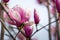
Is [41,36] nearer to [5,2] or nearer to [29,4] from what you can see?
[29,4]

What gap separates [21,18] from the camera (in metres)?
0.46

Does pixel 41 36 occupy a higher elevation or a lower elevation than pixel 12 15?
lower

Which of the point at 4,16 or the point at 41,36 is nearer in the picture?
the point at 4,16

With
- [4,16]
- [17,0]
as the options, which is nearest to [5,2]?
[4,16]

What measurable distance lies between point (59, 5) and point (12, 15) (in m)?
0.15

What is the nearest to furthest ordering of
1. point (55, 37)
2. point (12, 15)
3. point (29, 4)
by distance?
point (12, 15)
point (55, 37)
point (29, 4)

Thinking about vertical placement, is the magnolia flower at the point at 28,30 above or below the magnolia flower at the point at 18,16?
below

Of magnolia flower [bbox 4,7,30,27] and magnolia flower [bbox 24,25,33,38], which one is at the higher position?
magnolia flower [bbox 4,7,30,27]

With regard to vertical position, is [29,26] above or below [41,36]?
above

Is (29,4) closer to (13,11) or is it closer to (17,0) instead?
(17,0)

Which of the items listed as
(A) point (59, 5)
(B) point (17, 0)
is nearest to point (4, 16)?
(A) point (59, 5)

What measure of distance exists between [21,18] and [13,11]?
0.11ft

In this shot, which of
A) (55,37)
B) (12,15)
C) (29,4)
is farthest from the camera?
(29,4)

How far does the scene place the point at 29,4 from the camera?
0.98m
